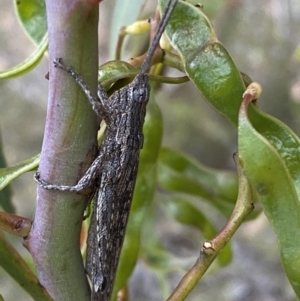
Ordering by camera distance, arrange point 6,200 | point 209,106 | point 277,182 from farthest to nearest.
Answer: point 209,106, point 6,200, point 277,182

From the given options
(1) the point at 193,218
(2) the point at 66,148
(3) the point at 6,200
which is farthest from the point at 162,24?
(1) the point at 193,218

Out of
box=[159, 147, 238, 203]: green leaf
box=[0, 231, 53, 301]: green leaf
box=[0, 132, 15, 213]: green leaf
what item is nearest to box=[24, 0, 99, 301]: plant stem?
box=[0, 231, 53, 301]: green leaf

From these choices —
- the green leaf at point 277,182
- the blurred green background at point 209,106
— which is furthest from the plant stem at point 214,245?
the blurred green background at point 209,106

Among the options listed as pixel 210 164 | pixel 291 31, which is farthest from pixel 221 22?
pixel 210 164

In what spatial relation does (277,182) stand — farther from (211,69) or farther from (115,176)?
(115,176)

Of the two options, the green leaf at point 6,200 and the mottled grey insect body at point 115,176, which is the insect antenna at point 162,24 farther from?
the green leaf at point 6,200

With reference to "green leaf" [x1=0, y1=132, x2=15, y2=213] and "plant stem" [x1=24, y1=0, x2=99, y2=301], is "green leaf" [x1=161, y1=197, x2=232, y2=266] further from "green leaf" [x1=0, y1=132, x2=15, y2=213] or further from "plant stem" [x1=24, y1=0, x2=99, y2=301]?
"plant stem" [x1=24, y1=0, x2=99, y2=301]
